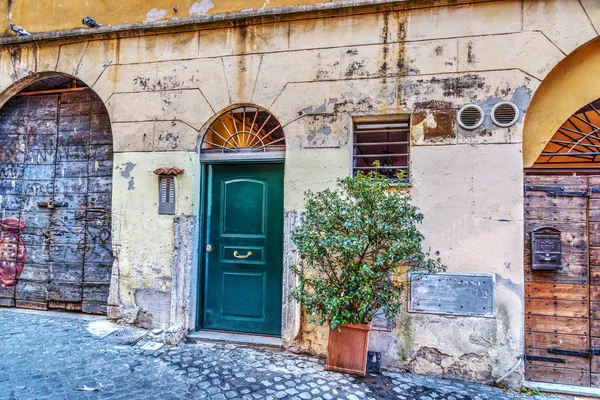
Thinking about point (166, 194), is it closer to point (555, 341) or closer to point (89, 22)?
point (89, 22)

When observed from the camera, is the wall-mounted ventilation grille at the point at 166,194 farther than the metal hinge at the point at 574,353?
Yes

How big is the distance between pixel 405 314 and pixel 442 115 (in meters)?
2.18

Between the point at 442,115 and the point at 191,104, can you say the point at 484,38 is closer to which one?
the point at 442,115

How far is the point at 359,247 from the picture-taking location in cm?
336

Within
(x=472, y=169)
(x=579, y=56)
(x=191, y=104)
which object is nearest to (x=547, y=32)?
(x=579, y=56)

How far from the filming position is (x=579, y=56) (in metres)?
3.96

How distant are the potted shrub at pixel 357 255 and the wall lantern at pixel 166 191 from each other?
72.7 inches

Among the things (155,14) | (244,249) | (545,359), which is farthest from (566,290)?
(155,14)

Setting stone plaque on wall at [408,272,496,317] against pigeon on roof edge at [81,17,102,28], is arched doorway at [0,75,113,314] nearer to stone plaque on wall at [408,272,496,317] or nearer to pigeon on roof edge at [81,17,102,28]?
pigeon on roof edge at [81,17,102,28]

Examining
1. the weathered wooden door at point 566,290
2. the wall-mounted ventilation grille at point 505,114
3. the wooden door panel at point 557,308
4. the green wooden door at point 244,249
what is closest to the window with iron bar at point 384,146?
the wall-mounted ventilation grille at point 505,114

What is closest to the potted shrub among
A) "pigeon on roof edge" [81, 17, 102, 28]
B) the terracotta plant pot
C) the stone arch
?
the terracotta plant pot

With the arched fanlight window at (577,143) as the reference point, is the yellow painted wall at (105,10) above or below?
above

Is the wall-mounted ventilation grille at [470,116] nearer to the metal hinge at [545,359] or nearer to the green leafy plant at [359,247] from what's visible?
the green leafy plant at [359,247]

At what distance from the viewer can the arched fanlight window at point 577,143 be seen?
13.1 ft
